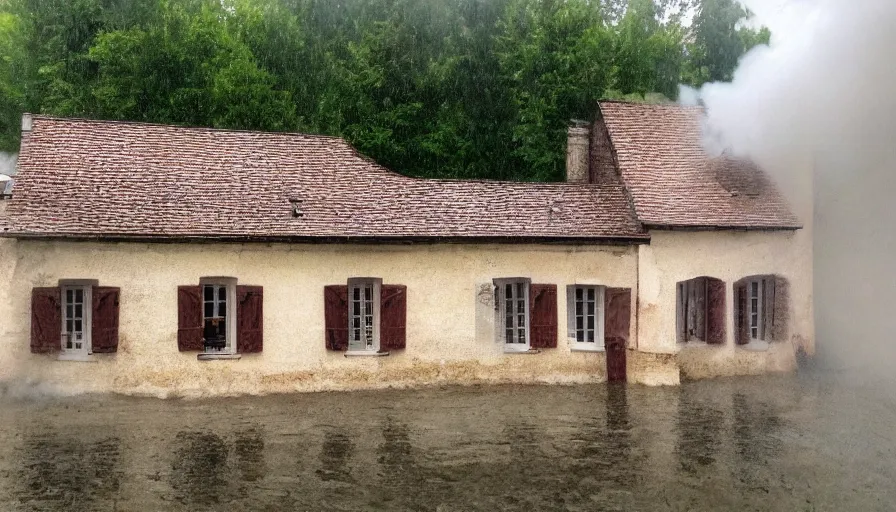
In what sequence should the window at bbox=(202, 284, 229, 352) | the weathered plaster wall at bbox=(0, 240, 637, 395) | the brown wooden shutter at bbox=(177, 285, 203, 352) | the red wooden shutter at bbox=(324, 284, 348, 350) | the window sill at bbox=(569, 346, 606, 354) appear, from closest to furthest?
1. the weathered plaster wall at bbox=(0, 240, 637, 395)
2. the brown wooden shutter at bbox=(177, 285, 203, 352)
3. the window at bbox=(202, 284, 229, 352)
4. the red wooden shutter at bbox=(324, 284, 348, 350)
5. the window sill at bbox=(569, 346, 606, 354)

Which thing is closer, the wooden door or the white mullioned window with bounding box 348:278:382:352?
the white mullioned window with bounding box 348:278:382:352

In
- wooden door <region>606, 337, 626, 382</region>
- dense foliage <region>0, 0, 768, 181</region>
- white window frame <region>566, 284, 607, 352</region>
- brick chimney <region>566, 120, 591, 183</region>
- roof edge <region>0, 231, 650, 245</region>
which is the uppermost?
dense foliage <region>0, 0, 768, 181</region>

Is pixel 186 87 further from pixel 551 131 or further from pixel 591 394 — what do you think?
pixel 591 394

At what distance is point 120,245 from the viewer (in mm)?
16547

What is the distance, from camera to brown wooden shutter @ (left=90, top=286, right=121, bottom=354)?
1633 centimetres

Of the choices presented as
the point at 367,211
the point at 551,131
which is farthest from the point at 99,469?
the point at 551,131

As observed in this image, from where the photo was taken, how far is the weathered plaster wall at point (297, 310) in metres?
16.4

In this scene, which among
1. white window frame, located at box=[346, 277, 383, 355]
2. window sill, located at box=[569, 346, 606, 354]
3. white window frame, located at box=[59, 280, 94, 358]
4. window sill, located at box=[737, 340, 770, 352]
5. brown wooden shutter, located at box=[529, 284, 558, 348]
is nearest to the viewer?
white window frame, located at box=[59, 280, 94, 358]

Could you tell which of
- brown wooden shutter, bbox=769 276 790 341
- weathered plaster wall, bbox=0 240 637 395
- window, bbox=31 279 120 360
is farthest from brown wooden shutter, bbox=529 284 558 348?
window, bbox=31 279 120 360

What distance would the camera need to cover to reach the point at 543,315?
59.7 feet

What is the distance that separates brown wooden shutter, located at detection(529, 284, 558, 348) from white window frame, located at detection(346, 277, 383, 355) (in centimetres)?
305

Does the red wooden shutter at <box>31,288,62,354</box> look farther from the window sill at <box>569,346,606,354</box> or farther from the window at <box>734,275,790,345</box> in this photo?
the window at <box>734,275,790,345</box>

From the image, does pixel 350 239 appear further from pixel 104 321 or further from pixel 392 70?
pixel 392 70

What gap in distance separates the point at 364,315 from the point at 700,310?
23.5 feet
